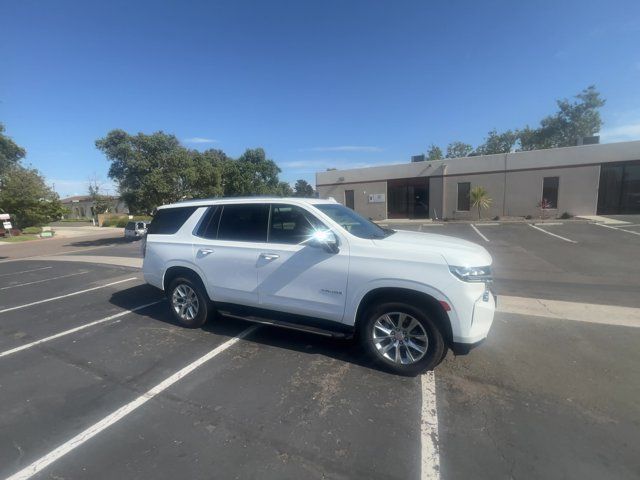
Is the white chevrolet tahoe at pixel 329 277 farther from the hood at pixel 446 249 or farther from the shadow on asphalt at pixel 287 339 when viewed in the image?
the shadow on asphalt at pixel 287 339

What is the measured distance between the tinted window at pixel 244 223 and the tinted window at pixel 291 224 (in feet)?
0.43

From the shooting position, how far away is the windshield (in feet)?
12.9

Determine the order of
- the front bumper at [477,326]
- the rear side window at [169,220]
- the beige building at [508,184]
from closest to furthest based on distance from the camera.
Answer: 1. the front bumper at [477,326]
2. the rear side window at [169,220]
3. the beige building at [508,184]

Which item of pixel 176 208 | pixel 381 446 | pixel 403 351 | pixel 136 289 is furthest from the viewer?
pixel 136 289

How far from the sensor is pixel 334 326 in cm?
375

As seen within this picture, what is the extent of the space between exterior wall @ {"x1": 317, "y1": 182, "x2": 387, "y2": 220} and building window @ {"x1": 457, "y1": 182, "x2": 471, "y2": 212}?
6013 mm

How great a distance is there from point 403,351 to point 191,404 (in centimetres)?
220

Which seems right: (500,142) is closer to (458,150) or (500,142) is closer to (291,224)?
(458,150)

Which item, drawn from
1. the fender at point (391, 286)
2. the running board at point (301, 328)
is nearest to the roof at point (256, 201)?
the fender at point (391, 286)

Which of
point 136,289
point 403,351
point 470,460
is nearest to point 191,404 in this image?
point 403,351

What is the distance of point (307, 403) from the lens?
3.07 meters

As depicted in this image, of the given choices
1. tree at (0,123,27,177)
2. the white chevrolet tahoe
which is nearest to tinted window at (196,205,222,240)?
the white chevrolet tahoe

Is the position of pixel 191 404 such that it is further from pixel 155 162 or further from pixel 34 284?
pixel 155 162

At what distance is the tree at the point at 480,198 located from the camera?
2369 cm
